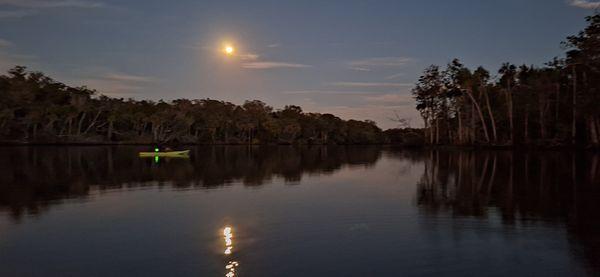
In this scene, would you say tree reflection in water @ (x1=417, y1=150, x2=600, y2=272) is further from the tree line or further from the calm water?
the tree line

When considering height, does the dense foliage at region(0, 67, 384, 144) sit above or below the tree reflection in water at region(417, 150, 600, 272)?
above

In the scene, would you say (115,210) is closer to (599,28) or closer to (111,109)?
(599,28)

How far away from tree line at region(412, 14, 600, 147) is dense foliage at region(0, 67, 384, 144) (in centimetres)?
5475

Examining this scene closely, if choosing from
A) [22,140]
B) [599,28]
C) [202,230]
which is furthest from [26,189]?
→ [22,140]

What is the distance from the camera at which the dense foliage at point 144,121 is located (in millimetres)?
79500

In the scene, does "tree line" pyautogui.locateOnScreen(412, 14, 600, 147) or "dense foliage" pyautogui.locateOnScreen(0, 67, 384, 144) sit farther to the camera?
"dense foliage" pyautogui.locateOnScreen(0, 67, 384, 144)

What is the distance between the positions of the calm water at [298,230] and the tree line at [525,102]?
1427 inches

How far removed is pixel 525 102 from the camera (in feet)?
200

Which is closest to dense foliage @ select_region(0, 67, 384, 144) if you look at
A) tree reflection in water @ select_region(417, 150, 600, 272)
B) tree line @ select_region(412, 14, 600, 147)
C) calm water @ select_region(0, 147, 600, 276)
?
tree line @ select_region(412, 14, 600, 147)

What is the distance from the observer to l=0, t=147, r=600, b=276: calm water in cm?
725

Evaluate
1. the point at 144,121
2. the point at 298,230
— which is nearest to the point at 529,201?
the point at 298,230

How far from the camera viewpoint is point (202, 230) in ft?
33.1

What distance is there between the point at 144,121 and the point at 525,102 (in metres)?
80.7

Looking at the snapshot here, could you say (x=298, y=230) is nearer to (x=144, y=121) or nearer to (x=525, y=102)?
(x=525, y=102)
